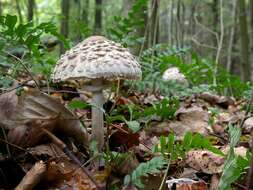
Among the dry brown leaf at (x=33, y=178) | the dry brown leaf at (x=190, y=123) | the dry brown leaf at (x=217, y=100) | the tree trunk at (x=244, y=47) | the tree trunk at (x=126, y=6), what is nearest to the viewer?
the dry brown leaf at (x=33, y=178)

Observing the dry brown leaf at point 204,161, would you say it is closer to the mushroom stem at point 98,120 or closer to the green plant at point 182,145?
the green plant at point 182,145

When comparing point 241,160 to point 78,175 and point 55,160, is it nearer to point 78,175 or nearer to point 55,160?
point 78,175

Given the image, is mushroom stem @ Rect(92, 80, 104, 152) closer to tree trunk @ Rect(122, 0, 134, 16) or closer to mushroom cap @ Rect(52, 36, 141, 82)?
mushroom cap @ Rect(52, 36, 141, 82)

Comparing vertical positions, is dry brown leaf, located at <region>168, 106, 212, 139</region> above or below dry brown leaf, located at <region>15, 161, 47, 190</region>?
below

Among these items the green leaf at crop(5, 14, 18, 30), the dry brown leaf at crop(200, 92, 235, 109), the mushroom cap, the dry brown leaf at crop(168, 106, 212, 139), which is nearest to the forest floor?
the mushroom cap

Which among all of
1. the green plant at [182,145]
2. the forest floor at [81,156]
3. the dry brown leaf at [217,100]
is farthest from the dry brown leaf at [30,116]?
the dry brown leaf at [217,100]

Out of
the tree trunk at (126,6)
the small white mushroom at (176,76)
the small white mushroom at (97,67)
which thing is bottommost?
the small white mushroom at (176,76)

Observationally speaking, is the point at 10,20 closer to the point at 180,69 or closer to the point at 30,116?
the point at 30,116

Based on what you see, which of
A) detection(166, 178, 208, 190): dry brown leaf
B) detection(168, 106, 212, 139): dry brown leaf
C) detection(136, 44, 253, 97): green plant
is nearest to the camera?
detection(166, 178, 208, 190): dry brown leaf

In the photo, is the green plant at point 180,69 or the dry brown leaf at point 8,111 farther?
the green plant at point 180,69

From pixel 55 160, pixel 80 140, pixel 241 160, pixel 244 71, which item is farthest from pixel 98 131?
pixel 244 71
